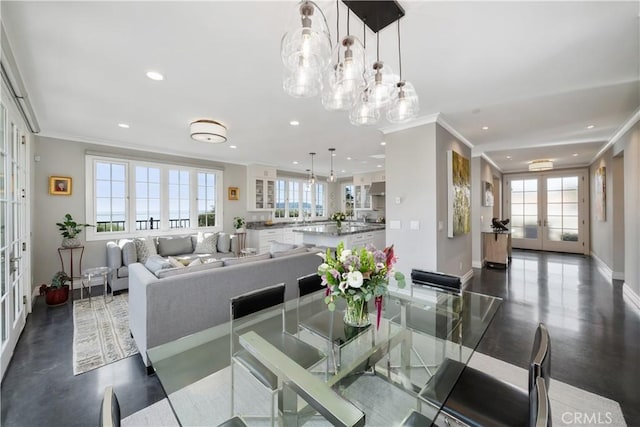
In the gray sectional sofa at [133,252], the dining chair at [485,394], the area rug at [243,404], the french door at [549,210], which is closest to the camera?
the dining chair at [485,394]

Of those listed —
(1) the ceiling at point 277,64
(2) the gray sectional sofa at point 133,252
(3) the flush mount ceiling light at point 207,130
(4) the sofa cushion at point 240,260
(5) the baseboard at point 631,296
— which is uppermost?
(1) the ceiling at point 277,64

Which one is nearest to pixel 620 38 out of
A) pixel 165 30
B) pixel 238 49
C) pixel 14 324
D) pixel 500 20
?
pixel 500 20

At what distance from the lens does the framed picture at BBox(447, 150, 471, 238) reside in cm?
388

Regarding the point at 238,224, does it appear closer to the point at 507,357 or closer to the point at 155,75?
the point at 155,75

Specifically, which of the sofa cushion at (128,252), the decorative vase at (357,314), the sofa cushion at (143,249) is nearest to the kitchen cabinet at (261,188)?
the sofa cushion at (143,249)

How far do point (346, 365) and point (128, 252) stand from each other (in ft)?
14.7

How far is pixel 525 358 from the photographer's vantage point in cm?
241

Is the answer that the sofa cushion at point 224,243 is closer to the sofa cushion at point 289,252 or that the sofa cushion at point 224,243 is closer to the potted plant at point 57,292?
the potted plant at point 57,292

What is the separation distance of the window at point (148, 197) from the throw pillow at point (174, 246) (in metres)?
0.52

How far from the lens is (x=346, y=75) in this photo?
5.10 feet

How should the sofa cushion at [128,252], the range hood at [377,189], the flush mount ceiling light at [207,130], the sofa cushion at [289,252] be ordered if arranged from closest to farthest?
the sofa cushion at [289,252]
the flush mount ceiling light at [207,130]
the sofa cushion at [128,252]
the range hood at [377,189]

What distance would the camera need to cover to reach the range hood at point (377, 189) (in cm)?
812

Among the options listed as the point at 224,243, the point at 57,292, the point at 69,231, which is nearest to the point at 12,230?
the point at 57,292

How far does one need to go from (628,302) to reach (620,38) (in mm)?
3806
